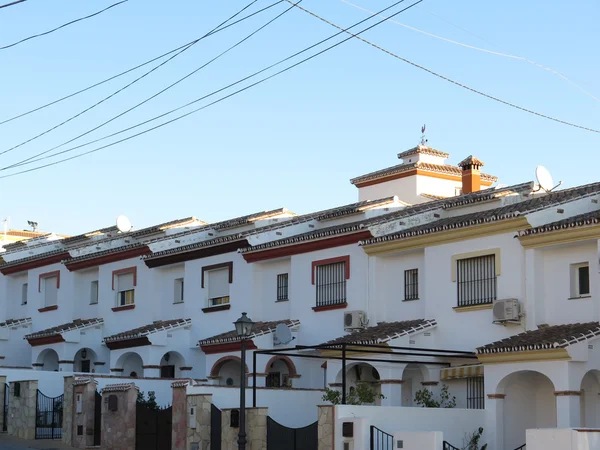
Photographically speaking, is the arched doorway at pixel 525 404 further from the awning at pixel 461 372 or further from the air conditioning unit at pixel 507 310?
the air conditioning unit at pixel 507 310

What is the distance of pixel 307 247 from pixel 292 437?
34.0 feet

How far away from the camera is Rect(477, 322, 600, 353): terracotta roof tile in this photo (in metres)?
25.2

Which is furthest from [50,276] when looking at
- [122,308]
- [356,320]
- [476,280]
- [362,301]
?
[476,280]

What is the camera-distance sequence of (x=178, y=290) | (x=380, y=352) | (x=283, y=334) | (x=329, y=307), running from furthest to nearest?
(x=178, y=290)
(x=329, y=307)
(x=283, y=334)
(x=380, y=352)

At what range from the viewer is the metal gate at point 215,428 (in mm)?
27000

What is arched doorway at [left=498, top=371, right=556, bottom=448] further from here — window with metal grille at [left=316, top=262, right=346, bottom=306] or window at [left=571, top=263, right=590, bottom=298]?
window with metal grille at [left=316, top=262, right=346, bottom=306]

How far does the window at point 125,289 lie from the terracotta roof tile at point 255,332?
282 inches

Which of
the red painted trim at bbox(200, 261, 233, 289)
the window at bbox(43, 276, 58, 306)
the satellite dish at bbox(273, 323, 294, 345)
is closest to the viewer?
the satellite dish at bbox(273, 323, 294, 345)

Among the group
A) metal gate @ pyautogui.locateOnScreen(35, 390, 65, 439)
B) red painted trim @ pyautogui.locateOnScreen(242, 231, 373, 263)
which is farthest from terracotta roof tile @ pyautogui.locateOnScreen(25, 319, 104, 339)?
red painted trim @ pyautogui.locateOnScreen(242, 231, 373, 263)

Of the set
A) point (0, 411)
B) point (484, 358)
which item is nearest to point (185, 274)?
point (0, 411)

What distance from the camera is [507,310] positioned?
92.3ft

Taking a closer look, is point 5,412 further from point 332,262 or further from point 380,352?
point 380,352

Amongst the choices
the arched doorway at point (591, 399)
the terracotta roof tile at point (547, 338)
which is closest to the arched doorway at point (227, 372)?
the terracotta roof tile at point (547, 338)

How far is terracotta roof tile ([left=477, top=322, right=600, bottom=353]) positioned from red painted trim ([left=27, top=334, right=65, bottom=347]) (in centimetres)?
2010
